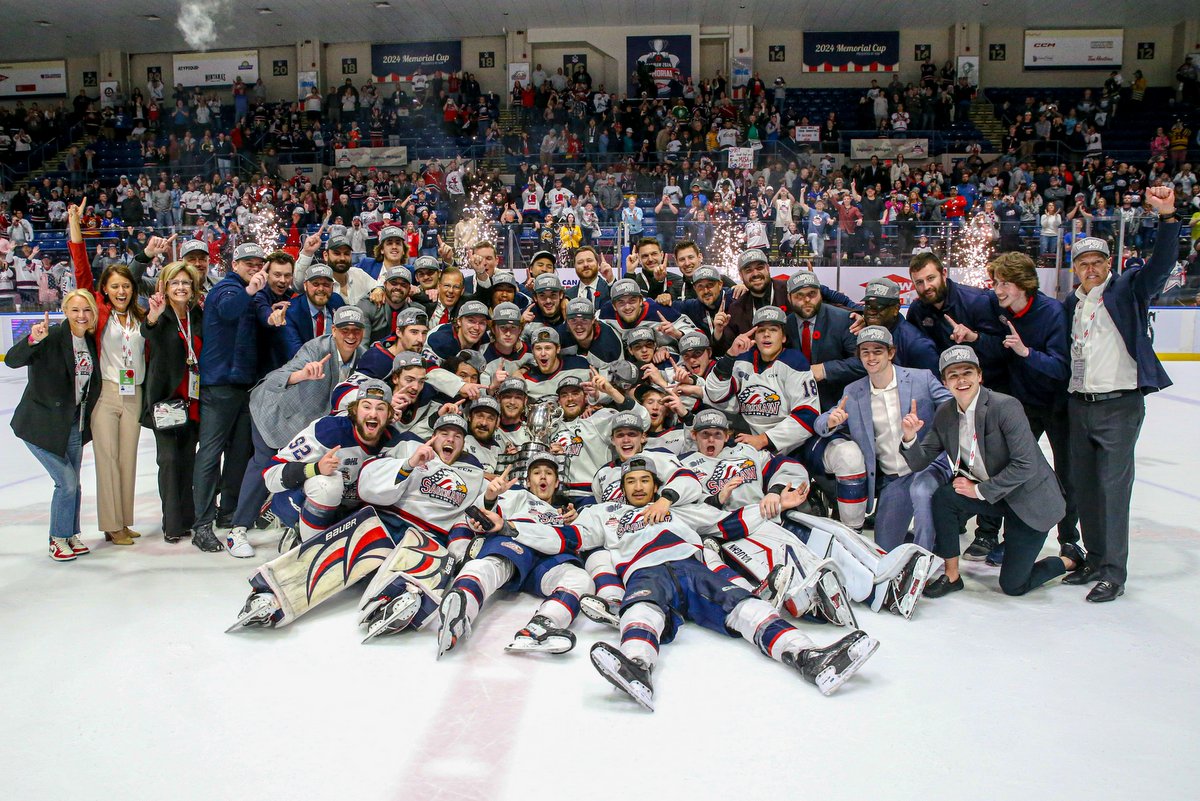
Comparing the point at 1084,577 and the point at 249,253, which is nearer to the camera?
the point at 1084,577

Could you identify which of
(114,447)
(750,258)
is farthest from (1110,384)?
(114,447)

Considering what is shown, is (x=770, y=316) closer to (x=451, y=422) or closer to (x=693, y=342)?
(x=693, y=342)

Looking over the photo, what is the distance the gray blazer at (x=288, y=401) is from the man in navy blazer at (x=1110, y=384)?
392cm

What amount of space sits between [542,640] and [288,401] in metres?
2.28

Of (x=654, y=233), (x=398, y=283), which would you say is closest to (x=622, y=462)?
(x=398, y=283)

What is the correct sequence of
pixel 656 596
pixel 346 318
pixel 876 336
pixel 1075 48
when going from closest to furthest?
pixel 656 596, pixel 876 336, pixel 346 318, pixel 1075 48

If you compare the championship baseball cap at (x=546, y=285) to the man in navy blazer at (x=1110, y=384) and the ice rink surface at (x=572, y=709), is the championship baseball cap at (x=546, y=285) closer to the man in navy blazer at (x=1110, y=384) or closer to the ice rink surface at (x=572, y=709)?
the ice rink surface at (x=572, y=709)

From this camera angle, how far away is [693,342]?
5.23 m

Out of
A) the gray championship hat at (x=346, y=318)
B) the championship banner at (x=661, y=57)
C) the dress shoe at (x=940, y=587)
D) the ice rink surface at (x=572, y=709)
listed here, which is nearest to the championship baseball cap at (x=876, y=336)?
the dress shoe at (x=940, y=587)

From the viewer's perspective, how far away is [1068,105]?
22172mm

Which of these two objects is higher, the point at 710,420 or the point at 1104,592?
the point at 710,420

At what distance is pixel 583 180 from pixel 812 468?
542 inches

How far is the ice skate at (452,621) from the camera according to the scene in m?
3.49

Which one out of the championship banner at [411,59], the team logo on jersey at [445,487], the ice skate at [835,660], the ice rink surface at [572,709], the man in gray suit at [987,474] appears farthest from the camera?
the championship banner at [411,59]
